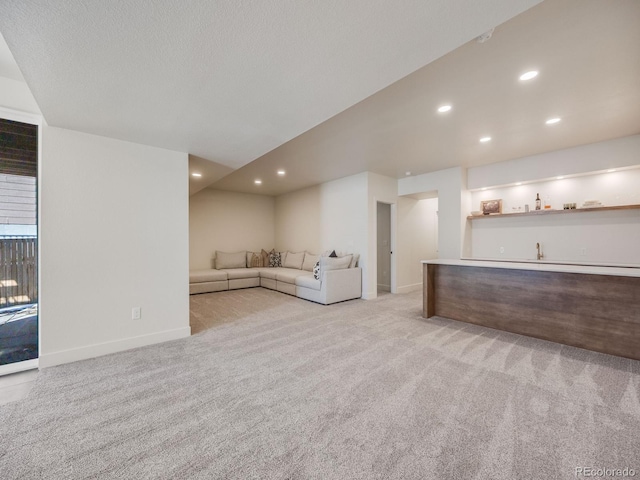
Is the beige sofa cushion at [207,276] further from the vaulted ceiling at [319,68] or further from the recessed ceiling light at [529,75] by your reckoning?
the recessed ceiling light at [529,75]

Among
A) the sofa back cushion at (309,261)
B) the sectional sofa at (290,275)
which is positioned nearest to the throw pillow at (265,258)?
the sectional sofa at (290,275)

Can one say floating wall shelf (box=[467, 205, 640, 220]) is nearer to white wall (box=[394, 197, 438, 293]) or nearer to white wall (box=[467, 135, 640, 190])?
white wall (box=[467, 135, 640, 190])

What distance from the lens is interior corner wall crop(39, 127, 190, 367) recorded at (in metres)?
2.58

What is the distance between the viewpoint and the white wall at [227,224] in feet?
22.1

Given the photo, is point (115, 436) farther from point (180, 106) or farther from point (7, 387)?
point (180, 106)

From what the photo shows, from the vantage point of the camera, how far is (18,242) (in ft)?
8.24

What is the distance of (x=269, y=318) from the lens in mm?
3994

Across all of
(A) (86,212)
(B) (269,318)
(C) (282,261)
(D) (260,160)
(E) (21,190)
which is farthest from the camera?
(C) (282,261)

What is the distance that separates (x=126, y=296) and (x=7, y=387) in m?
1.06

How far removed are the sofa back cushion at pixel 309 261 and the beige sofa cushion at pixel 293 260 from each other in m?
0.12

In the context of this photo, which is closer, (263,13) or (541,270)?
(263,13)

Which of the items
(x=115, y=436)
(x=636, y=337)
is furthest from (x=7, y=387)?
(x=636, y=337)

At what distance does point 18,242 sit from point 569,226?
714cm

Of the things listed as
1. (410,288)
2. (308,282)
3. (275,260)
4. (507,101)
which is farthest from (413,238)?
(507,101)
